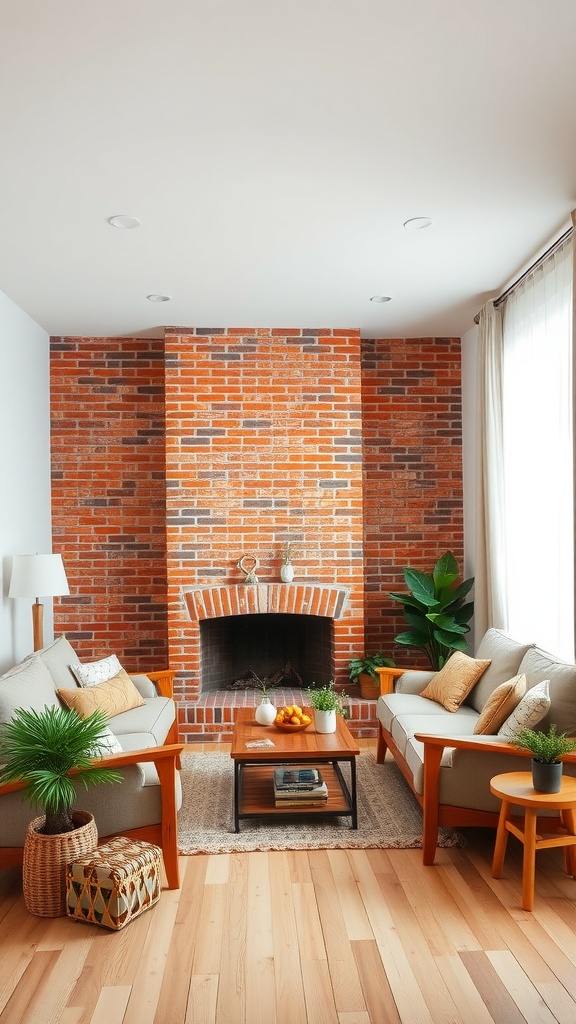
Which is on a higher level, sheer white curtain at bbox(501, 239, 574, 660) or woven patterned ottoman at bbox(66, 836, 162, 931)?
sheer white curtain at bbox(501, 239, 574, 660)

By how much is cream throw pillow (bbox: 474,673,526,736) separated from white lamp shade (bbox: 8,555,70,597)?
2.68 meters

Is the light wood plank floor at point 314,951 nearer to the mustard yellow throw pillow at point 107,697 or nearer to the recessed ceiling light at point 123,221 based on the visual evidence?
the mustard yellow throw pillow at point 107,697

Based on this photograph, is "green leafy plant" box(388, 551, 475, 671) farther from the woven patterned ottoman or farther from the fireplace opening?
the woven patterned ottoman

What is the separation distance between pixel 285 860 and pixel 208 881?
397 mm

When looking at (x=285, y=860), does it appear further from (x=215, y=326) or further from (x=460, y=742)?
(x=215, y=326)

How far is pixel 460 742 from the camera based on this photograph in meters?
3.51

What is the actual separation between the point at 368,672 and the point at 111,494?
2406 millimetres

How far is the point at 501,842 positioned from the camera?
11.2ft

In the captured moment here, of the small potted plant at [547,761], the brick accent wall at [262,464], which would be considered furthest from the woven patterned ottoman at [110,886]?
the brick accent wall at [262,464]

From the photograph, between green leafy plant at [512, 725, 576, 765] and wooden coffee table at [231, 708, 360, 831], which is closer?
green leafy plant at [512, 725, 576, 765]

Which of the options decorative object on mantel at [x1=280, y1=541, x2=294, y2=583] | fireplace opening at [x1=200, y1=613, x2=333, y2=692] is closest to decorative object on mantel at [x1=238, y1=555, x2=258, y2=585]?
decorative object on mantel at [x1=280, y1=541, x2=294, y2=583]

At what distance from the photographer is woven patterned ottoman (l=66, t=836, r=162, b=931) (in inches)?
121

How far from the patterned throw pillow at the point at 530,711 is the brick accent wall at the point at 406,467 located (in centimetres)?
274

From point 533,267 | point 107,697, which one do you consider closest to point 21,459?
point 107,697
